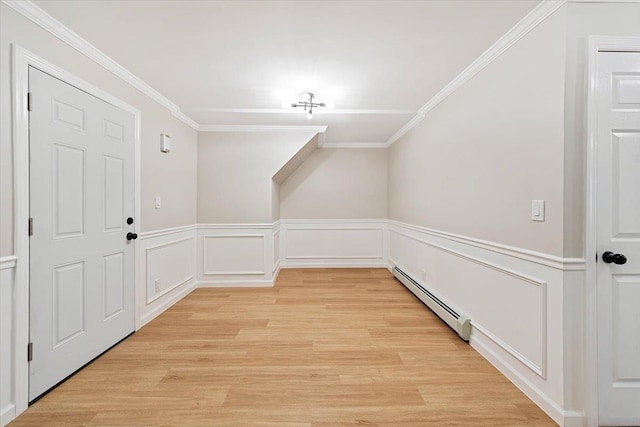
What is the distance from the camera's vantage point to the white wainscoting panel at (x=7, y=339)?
1667 millimetres

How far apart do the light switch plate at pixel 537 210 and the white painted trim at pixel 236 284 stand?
138 inches

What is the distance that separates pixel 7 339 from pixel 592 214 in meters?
3.25

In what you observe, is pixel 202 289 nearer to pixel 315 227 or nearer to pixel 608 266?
pixel 315 227

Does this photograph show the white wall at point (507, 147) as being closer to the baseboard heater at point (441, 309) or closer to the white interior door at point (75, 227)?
the baseboard heater at point (441, 309)

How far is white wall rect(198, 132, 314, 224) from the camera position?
14.6 feet

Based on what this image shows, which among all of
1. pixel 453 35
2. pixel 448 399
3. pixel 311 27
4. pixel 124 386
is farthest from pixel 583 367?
pixel 124 386

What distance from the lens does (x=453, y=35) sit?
2.06 metres

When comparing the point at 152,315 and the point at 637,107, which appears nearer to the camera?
the point at 637,107

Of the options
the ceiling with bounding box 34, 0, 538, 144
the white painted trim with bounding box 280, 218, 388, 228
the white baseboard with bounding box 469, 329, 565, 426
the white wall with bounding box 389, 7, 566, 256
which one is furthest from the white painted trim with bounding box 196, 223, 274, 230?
the white baseboard with bounding box 469, 329, 565, 426

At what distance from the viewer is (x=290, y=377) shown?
2135 millimetres

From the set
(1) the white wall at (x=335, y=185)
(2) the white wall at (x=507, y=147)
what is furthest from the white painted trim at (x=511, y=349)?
(1) the white wall at (x=335, y=185)

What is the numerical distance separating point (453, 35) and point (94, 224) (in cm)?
293

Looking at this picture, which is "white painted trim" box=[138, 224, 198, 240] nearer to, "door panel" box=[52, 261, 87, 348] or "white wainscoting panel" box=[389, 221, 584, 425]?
"door panel" box=[52, 261, 87, 348]

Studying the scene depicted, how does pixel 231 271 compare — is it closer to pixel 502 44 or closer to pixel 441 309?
pixel 441 309
